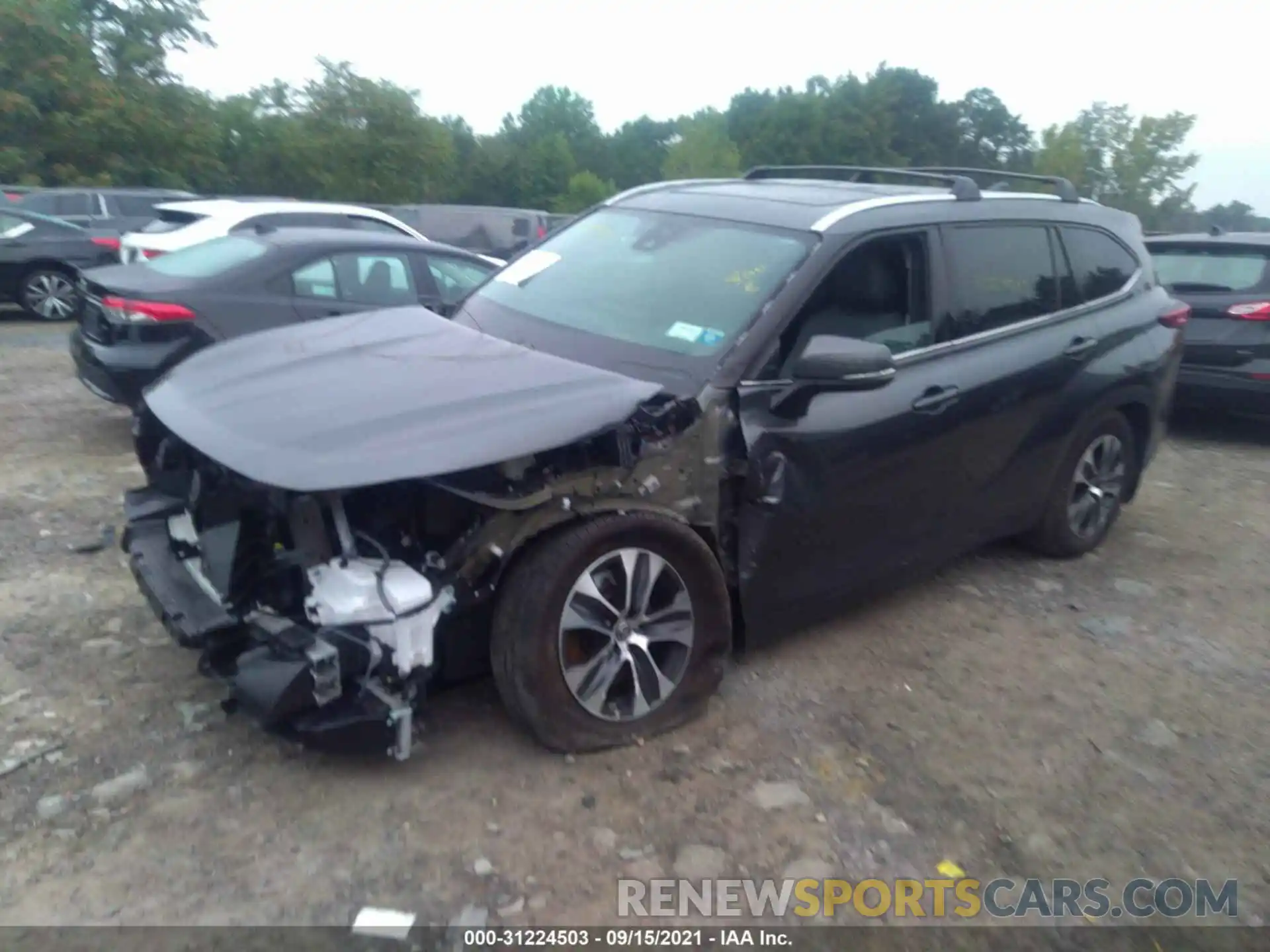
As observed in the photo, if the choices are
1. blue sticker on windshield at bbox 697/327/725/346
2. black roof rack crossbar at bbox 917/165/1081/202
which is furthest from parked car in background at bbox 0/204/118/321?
blue sticker on windshield at bbox 697/327/725/346

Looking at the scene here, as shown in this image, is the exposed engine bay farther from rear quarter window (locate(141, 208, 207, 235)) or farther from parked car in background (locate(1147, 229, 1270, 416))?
rear quarter window (locate(141, 208, 207, 235))

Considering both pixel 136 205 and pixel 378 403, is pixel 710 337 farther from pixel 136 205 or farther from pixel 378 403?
pixel 136 205

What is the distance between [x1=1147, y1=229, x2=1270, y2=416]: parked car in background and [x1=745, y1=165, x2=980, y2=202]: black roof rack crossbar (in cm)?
358

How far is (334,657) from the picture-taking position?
124 inches

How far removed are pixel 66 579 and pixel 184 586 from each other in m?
1.54

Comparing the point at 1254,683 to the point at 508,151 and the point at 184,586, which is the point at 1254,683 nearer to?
the point at 184,586

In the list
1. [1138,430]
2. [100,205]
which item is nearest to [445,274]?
[1138,430]

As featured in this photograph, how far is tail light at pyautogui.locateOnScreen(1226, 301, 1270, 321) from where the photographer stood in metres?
8.25

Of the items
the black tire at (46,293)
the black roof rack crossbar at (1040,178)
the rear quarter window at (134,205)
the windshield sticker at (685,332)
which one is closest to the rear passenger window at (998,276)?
the black roof rack crossbar at (1040,178)

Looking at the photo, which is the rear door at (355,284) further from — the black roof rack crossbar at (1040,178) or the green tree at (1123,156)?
the green tree at (1123,156)

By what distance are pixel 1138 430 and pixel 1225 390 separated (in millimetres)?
3106

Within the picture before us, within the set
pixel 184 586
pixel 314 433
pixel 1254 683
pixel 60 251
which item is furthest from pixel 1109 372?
pixel 60 251

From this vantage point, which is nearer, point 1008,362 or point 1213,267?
point 1008,362

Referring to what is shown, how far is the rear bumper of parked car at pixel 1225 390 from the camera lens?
8273 mm
